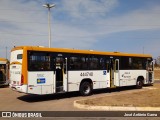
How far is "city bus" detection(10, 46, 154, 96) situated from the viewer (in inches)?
639

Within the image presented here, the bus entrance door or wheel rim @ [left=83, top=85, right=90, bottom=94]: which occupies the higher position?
the bus entrance door

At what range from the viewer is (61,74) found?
17938 mm

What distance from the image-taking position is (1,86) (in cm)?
2577

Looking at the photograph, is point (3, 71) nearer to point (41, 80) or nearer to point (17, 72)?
point (17, 72)

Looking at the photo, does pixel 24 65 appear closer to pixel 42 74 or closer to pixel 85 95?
pixel 42 74

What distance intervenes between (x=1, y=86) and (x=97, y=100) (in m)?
12.0

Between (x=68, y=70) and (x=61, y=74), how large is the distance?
0.52 m

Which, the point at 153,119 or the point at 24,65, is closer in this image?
the point at 153,119

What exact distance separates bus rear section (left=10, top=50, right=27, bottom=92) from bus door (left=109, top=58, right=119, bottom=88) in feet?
23.9

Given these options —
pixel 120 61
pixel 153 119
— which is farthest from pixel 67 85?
pixel 153 119

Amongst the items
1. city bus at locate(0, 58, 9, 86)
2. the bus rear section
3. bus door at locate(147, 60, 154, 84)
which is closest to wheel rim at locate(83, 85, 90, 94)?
the bus rear section

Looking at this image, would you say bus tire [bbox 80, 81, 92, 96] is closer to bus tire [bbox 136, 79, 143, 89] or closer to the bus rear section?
the bus rear section

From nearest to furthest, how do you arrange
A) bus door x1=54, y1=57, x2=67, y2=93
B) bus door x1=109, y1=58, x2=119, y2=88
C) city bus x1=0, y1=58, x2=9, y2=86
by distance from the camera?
bus door x1=54, y1=57, x2=67, y2=93 → bus door x1=109, y1=58, x2=119, y2=88 → city bus x1=0, y1=58, x2=9, y2=86

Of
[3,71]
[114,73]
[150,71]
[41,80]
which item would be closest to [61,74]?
[41,80]
